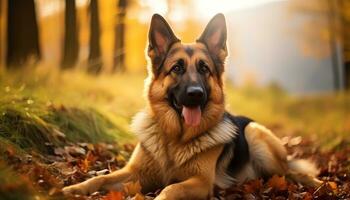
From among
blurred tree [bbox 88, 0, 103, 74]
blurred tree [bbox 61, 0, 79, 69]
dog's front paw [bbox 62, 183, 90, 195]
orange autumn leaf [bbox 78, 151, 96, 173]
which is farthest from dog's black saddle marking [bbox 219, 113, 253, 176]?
blurred tree [bbox 88, 0, 103, 74]

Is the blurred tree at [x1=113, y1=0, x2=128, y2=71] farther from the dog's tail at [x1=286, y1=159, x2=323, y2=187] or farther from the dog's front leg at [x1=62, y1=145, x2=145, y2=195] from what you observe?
the dog's front leg at [x1=62, y1=145, x2=145, y2=195]

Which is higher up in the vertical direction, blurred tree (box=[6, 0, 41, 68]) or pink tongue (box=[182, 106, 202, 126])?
blurred tree (box=[6, 0, 41, 68])

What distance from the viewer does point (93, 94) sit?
10.0 m

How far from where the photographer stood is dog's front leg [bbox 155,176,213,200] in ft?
15.3

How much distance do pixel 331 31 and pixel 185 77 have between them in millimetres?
20620

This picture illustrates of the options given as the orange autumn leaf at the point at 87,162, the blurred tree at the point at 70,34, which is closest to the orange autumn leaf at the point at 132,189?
the orange autumn leaf at the point at 87,162

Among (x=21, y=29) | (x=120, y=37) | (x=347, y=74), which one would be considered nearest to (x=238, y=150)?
(x=21, y=29)

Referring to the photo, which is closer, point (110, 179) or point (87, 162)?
point (110, 179)

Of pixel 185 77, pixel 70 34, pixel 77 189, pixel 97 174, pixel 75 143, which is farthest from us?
pixel 70 34

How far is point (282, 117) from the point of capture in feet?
56.1

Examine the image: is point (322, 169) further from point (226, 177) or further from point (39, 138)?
point (39, 138)

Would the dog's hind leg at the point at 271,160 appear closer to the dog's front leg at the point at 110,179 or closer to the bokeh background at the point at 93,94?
the bokeh background at the point at 93,94

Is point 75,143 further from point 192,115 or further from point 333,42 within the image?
point 333,42

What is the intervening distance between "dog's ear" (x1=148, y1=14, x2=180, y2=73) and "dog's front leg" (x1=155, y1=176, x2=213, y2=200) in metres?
1.35
